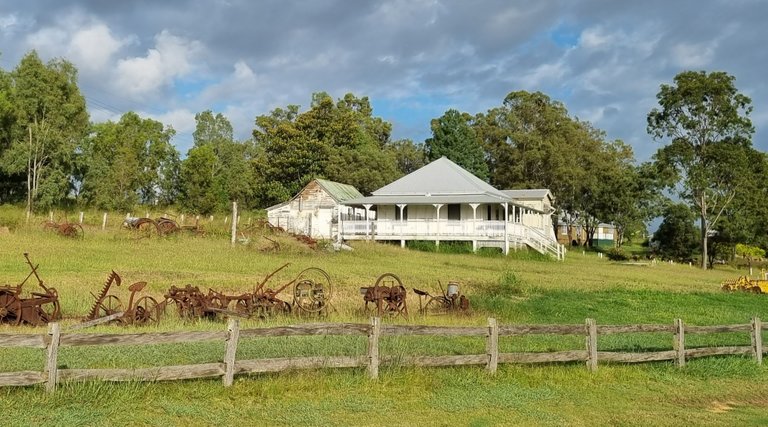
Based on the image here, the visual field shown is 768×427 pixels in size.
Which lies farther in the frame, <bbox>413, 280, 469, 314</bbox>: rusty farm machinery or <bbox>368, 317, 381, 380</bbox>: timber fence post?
<bbox>413, 280, 469, 314</bbox>: rusty farm machinery

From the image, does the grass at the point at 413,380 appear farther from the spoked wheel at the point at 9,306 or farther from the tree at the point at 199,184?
the tree at the point at 199,184

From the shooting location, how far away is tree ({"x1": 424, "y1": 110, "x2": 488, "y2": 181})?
6838 centimetres

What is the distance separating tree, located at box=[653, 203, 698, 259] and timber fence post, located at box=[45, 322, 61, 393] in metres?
58.0

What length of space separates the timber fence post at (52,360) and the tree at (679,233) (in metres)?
58.0

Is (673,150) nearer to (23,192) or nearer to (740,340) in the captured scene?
(740,340)

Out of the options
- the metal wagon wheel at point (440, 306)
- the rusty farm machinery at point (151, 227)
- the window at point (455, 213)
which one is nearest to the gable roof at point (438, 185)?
Answer: the window at point (455, 213)

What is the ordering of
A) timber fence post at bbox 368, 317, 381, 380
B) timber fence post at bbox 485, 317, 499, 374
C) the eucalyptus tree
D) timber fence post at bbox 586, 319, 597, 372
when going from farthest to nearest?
the eucalyptus tree
timber fence post at bbox 586, 319, 597, 372
timber fence post at bbox 485, 317, 499, 374
timber fence post at bbox 368, 317, 381, 380

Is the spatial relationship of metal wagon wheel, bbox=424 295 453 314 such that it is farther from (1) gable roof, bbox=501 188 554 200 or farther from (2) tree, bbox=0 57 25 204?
(2) tree, bbox=0 57 25 204

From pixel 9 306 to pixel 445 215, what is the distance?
33.4 metres

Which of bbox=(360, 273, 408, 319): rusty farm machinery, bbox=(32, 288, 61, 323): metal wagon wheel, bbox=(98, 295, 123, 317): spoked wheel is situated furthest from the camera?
bbox=(360, 273, 408, 319): rusty farm machinery

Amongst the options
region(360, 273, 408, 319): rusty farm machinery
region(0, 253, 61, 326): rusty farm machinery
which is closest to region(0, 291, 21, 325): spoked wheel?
region(0, 253, 61, 326): rusty farm machinery

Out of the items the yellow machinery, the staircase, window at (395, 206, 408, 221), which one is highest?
window at (395, 206, 408, 221)

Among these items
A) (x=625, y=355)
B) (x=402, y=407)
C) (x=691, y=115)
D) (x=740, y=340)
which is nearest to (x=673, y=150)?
(x=691, y=115)

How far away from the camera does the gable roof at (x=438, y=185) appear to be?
1823 inches
